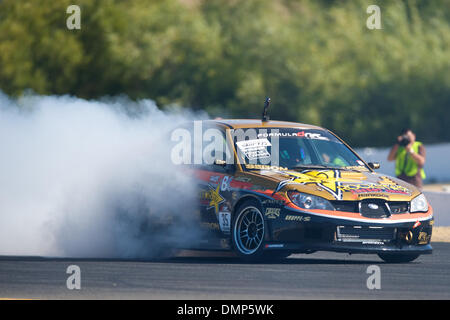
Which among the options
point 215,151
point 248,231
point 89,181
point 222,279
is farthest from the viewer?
point 89,181

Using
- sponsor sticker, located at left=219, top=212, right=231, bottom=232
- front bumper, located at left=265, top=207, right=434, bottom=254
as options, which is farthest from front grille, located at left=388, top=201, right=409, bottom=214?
sponsor sticker, located at left=219, top=212, right=231, bottom=232

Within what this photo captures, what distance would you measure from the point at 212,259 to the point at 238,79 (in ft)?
114

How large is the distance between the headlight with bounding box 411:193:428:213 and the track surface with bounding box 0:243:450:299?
606mm

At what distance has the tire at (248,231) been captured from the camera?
36.4 feet

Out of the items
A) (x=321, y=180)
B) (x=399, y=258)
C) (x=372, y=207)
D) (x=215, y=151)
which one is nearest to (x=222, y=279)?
(x=321, y=180)

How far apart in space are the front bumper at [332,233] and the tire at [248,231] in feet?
0.64

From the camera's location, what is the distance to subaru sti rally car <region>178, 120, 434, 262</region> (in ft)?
35.4

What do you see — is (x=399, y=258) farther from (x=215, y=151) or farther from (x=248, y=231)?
(x=215, y=151)

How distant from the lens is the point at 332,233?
1073 cm

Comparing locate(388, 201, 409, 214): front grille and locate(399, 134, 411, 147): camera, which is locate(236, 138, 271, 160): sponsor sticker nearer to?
locate(388, 201, 409, 214): front grille

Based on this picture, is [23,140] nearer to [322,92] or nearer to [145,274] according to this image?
[145,274]

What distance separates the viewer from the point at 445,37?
45406 millimetres

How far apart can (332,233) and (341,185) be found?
589 millimetres

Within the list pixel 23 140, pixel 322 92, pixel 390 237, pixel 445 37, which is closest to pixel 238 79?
pixel 322 92
